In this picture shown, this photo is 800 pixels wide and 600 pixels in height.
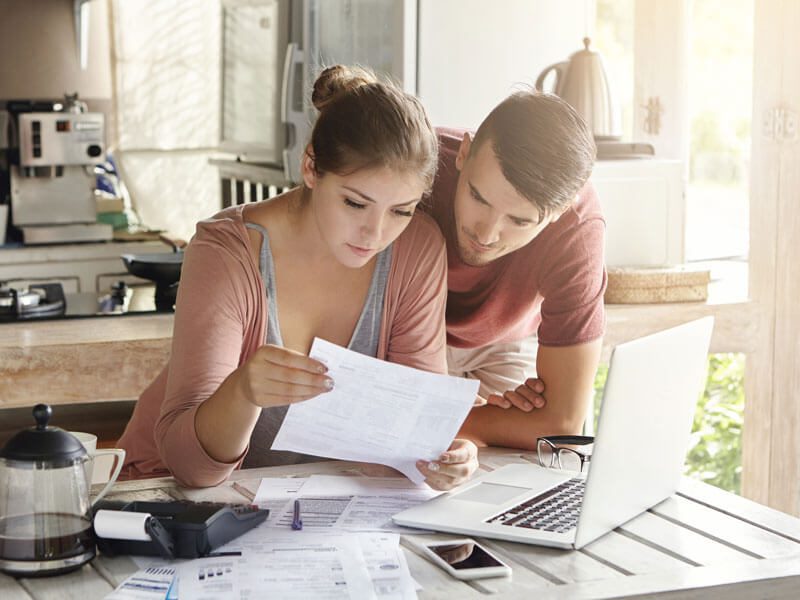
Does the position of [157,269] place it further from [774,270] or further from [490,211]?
[774,270]

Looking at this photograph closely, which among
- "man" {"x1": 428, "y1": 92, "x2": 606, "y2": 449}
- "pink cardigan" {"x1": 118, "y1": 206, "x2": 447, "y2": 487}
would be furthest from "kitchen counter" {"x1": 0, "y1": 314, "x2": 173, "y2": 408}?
"man" {"x1": 428, "y1": 92, "x2": 606, "y2": 449}

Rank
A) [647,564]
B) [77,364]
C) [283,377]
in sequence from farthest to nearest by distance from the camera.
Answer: [77,364], [283,377], [647,564]

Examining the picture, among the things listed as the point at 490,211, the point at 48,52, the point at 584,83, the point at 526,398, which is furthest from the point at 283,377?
the point at 48,52

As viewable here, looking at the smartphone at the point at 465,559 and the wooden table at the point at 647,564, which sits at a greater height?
the smartphone at the point at 465,559

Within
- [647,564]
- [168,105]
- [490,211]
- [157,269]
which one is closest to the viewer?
[647,564]

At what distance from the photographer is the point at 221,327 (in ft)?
5.69

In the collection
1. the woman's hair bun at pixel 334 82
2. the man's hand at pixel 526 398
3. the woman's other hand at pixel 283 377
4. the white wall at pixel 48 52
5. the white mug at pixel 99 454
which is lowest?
the man's hand at pixel 526 398

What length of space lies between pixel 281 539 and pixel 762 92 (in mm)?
2253

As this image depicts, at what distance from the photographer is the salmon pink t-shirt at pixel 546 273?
6.76 ft

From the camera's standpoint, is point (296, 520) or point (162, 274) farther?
point (162, 274)

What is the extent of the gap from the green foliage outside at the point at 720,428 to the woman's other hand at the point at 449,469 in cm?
250

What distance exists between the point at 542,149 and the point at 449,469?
20.8 inches

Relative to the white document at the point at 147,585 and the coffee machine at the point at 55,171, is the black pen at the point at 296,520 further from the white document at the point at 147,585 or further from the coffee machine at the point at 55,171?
the coffee machine at the point at 55,171

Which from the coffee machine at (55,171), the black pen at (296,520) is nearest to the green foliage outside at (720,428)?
the coffee machine at (55,171)
